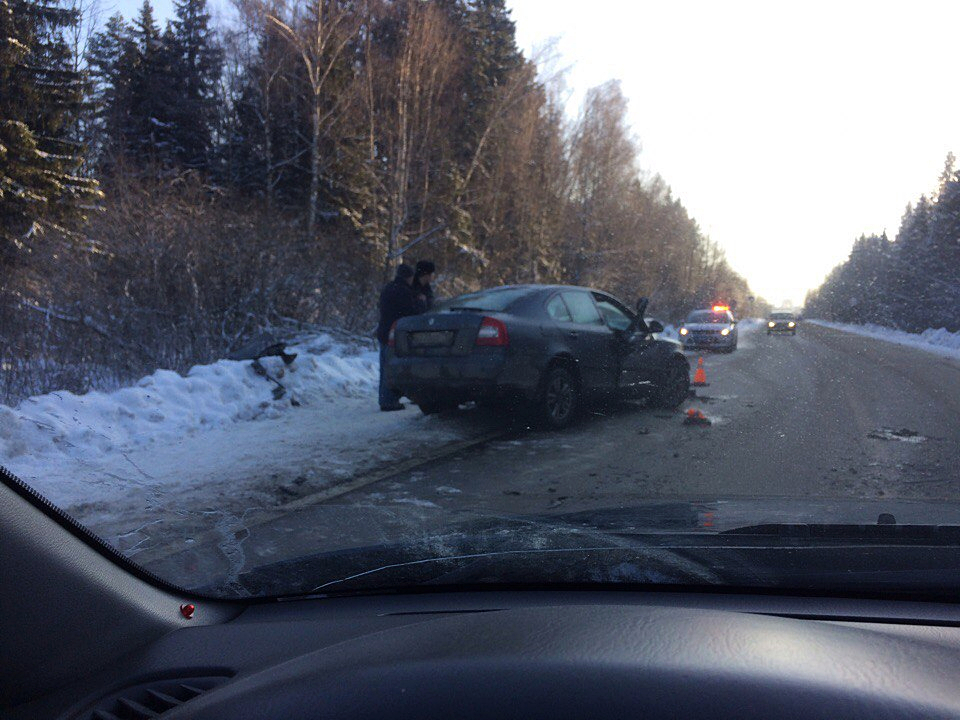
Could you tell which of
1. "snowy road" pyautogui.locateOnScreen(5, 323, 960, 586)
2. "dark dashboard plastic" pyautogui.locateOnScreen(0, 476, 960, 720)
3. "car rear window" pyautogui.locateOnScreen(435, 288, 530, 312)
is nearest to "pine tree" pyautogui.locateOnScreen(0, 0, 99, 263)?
"snowy road" pyautogui.locateOnScreen(5, 323, 960, 586)

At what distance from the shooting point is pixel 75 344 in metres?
11.1

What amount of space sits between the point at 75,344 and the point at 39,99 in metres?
4.13

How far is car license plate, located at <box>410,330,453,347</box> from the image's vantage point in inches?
295

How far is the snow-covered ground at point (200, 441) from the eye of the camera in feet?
16.9

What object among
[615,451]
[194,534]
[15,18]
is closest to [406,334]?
[615,451]

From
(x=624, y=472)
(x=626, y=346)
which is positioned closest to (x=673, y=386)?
(x=626, y=346)

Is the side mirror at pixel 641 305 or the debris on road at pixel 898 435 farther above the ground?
the side mirror at pixel 641 305

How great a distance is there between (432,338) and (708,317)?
2000 centimetres

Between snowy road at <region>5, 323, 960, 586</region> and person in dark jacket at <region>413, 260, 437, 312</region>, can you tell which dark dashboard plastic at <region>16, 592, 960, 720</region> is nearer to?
snowy road at <region>5, 323, 960, 586</region>

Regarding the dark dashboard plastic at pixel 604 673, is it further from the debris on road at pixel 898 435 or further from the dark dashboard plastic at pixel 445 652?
the debris on road at pixel 898 435

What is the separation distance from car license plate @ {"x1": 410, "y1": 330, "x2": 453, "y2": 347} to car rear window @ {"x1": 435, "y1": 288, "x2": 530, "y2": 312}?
40 centimetres

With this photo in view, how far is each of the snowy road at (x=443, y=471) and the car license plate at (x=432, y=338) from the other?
1.00 metres

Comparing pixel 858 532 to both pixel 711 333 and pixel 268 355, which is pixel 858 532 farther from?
pixel 711 333

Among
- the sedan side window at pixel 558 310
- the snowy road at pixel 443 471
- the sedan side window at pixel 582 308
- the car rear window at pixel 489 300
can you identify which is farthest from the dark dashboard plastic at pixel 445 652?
the sedan side window at pixel 582 308
